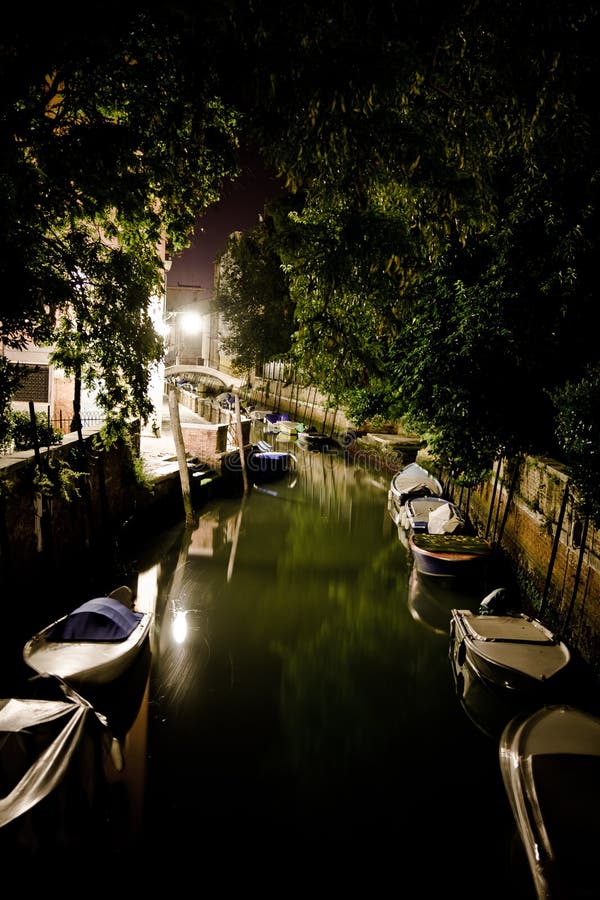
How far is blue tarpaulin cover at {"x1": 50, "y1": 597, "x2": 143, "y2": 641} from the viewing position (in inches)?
230

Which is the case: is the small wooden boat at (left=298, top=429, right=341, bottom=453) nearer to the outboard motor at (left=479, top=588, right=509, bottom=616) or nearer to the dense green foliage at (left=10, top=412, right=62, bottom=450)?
the dense green foliage at (left=10, top=412, right=62, bottom=450)

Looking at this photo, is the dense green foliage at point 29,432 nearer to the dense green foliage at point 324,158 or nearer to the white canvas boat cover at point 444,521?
the dense green foliage at point 324,158

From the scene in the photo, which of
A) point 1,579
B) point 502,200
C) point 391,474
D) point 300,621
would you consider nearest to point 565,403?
point 502,200

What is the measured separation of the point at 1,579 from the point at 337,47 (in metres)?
7.12

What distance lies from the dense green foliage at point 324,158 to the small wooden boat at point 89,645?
104 inches

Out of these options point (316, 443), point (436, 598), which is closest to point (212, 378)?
point (316, 443)

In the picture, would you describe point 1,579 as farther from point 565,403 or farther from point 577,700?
point 565,403

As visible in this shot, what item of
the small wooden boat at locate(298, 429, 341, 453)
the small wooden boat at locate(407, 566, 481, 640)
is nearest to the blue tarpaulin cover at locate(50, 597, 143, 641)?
the small wooden boat at locate(407, 566, 481, 640)

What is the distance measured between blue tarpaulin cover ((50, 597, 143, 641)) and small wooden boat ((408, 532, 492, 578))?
20.2 ft

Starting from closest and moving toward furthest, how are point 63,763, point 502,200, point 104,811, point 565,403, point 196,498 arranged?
1. point 63,763
2. point 104,811
3. point 565,403
4. point 502,200
5. point 196,498

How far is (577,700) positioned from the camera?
5863mm

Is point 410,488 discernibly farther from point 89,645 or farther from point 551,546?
point 89,645

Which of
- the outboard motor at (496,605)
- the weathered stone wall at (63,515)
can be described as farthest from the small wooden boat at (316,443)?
the outboard motor at (496,605)

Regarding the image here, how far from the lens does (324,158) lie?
4895 millimetres
